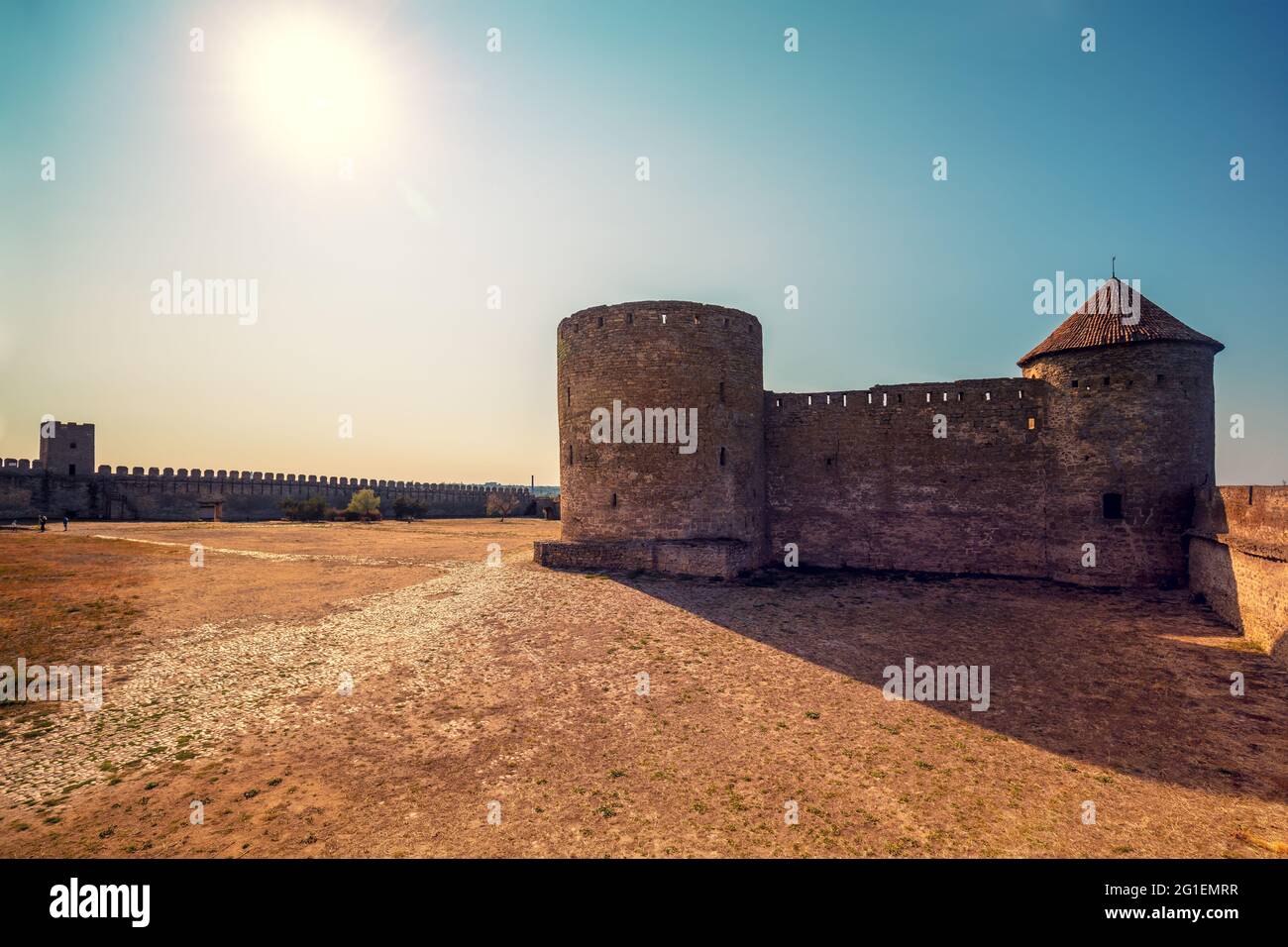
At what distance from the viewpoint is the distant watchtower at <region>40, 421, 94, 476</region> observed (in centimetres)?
3394

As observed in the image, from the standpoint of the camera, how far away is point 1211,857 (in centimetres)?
461

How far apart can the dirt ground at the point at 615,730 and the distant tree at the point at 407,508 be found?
28.9 m

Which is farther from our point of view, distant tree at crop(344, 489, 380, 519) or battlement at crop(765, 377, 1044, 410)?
distant tree at crop(344, 489, 380, 519)

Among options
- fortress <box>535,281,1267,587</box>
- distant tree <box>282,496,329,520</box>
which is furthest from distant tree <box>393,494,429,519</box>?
fortress <box>535,281,1267,587</box>

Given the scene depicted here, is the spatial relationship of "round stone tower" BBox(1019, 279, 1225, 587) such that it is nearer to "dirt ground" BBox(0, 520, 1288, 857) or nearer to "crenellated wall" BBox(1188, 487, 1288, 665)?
"crenellated wall" BBox(1188, 487, 1288, 665)

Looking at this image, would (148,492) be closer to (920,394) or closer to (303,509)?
(303,509)

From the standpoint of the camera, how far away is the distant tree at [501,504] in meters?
46.0

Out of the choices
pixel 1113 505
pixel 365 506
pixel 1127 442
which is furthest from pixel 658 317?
pixel 365 506

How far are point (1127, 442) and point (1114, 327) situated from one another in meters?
3.41

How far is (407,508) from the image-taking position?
138ft

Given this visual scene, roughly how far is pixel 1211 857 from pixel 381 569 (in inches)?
687

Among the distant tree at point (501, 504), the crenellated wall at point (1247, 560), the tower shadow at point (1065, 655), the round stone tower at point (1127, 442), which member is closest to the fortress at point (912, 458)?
the round stone tower at point (1127, 442)

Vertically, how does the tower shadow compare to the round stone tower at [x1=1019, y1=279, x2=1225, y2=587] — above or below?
below

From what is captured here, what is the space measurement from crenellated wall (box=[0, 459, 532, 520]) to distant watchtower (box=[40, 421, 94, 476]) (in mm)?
646
